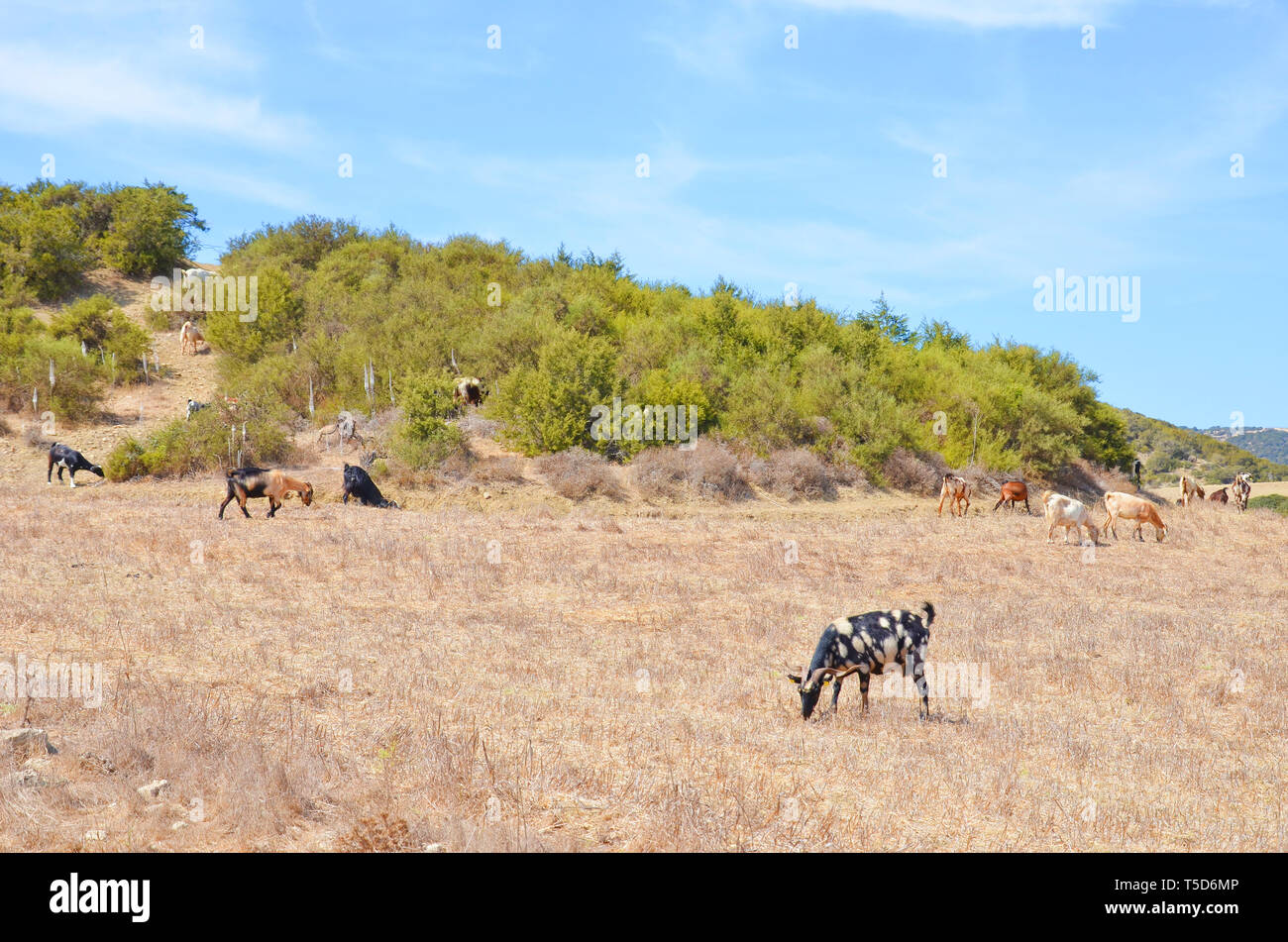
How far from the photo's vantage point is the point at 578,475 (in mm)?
27922

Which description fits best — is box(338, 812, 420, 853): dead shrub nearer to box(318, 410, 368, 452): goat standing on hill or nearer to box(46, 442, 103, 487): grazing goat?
box(46, 442, 103, 487): grazing goat

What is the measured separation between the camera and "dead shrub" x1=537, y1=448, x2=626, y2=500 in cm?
2756

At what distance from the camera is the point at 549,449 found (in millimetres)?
30438

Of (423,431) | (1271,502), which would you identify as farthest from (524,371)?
(1271,502)

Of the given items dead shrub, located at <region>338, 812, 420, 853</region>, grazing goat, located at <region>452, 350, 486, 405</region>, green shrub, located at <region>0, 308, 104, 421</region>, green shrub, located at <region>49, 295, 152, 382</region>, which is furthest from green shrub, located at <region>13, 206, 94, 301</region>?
dead shrub, located at <region>338, 812, 420, 853</region>

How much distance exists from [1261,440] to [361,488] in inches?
7866

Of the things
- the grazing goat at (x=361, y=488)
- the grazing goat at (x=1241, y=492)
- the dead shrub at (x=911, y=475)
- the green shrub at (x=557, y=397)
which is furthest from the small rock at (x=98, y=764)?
the grazing goat at (x=1241, y=492)

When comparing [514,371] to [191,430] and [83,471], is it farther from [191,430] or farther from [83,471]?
[83,471]

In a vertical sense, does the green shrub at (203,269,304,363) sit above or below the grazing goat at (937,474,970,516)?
above

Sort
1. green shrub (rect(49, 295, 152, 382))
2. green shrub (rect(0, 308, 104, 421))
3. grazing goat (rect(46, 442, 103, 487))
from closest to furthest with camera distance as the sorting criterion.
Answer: grazing goat (rect(46, 442, 103, 487)) < green shrub (rect(0, 308, 104, 421)) < green shrub (rect(49, 295, 152, 382))

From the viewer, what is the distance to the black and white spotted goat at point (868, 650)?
9.25 meters

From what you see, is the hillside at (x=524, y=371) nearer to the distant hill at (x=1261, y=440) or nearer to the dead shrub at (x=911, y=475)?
the dead shrub at (x=911, y=475)

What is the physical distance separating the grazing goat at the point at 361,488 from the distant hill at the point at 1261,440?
17021 centimetres
